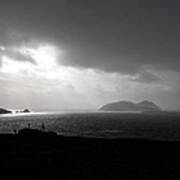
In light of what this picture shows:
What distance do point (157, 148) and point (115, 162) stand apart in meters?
14.6

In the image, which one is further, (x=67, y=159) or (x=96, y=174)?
(x=67, y=159)

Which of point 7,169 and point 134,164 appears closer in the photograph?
point 7,169

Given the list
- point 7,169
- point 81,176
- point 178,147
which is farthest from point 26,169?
point 178,147

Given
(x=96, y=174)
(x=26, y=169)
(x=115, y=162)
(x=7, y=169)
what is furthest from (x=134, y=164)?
(x=7, y=169)

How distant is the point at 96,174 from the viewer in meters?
23.9

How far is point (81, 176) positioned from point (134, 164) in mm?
8695

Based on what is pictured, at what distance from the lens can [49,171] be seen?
24953mm

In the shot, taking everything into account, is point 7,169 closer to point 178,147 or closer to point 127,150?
point 127,150

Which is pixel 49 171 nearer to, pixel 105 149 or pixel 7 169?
pixel 7 169

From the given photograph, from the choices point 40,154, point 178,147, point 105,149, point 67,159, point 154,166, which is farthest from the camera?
point 178,147

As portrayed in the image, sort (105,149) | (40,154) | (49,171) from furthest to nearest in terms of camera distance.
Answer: (105,149), (40,154), (49,171)

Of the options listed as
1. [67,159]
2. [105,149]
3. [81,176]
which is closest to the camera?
[81,176]

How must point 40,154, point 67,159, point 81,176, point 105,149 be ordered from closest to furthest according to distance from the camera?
1. point 81,176
2. point 67,159
3. point 40,154
4. point 105,149

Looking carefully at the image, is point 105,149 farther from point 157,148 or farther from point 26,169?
point 26,169
